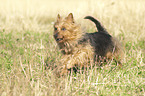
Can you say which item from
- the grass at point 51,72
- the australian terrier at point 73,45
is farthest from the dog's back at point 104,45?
the grass at point 51,72

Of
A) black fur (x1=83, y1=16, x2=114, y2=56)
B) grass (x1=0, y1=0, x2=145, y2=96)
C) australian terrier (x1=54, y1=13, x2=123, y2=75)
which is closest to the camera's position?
grass (x1=0, y1=0, x2=145, y2=96)

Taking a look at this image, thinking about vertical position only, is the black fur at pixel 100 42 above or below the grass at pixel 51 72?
above

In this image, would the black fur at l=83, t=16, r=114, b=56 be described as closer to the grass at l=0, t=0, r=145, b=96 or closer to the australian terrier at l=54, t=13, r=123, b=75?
the australian terrier at l=54, t=13, r=123, b=75

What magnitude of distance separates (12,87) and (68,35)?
4.62 ft

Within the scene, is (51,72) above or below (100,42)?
below

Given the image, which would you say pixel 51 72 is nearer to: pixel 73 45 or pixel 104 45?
pixel 73 45

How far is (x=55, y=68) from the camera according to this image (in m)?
3.98

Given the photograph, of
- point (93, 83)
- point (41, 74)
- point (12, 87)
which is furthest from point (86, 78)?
point (12, 87)

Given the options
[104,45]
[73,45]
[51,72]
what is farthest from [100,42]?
[51,72]

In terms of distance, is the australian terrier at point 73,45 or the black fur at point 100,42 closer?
the australian terrier at point 73,45

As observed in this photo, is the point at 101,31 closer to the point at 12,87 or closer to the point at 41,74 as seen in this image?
the point at 41,74

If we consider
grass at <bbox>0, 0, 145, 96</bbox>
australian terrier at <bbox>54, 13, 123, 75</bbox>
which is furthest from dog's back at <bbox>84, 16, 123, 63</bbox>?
grass at <bbox>0, 0, 145, 96</bbox>

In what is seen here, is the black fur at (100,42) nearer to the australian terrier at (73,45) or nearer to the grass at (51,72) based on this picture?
the australian terrier at (73,45)

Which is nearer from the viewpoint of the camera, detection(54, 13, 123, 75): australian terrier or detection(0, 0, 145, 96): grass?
detection(0, 0, 145, 96): grass
